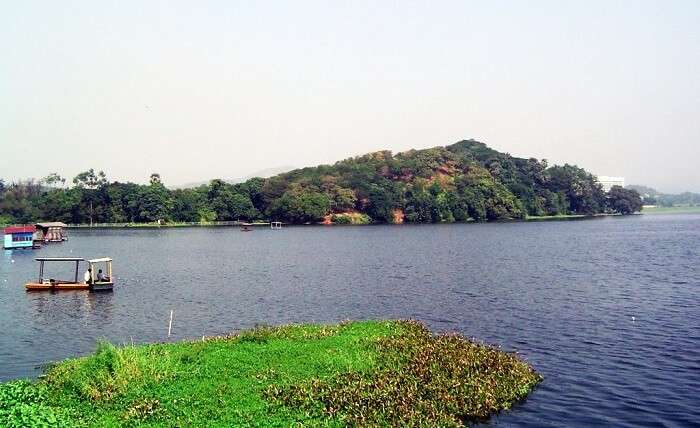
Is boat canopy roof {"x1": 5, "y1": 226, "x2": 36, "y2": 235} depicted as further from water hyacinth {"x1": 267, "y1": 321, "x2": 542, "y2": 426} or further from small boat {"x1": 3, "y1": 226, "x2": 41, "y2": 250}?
water hyacinth {"x1": 267, "y1": 321, "x2": 542, "y2": 426}

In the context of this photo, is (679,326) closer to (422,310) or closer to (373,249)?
(422,310)

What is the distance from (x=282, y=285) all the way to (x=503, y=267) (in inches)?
1158

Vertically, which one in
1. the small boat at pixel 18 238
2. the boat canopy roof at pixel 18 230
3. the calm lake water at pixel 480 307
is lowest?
the calm lake water at pixel 480 307

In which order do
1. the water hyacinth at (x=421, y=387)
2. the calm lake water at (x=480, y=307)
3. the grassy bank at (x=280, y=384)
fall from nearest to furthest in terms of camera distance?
the grassy bank at (x=280, y=384) < the water hyacinth at (x=421, y=387) < the calm lake water at (x=480, y=307)

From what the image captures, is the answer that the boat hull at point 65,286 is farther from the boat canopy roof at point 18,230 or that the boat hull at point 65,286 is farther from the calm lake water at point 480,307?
the boat canopy roof at point 18,230

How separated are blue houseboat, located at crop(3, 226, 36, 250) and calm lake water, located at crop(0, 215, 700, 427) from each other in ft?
66.3

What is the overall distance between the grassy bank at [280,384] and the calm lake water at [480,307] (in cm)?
254

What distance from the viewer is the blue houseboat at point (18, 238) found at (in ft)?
386

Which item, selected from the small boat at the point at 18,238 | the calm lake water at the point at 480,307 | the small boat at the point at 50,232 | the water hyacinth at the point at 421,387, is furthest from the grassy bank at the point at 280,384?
the small boat at the point at 50,232

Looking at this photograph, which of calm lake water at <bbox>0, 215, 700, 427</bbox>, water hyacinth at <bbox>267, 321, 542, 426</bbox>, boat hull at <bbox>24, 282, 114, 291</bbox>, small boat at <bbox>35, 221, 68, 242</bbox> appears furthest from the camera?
small boat at <bbox>35, 221, 68, 242</bbox>

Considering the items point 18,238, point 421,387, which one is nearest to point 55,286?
point 421,387

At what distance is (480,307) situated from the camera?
159ft

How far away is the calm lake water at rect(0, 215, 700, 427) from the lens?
28250mm

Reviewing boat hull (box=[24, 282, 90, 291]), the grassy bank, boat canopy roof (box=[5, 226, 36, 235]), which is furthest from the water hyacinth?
boat canopy roof (box=[5, 226, 36, 235])
